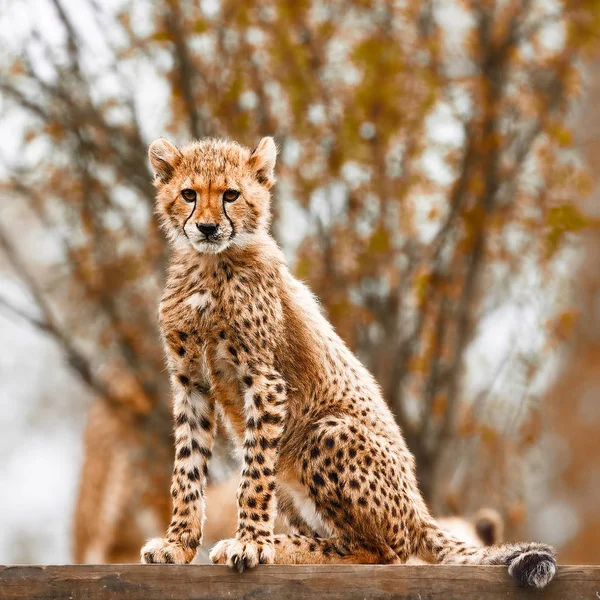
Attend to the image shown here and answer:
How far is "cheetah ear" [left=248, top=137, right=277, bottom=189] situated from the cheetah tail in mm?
2004

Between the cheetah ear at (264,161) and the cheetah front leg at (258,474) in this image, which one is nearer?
the cheetah front leg at (258,474)

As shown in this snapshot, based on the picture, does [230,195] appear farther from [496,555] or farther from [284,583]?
[496,555]

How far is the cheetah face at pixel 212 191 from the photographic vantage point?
5.38 m

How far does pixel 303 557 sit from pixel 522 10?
667cm

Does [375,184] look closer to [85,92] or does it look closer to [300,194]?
[300,194]

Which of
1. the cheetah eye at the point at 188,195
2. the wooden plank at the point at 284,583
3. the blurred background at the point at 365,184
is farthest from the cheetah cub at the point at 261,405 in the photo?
the blurred background at the point at 365,184

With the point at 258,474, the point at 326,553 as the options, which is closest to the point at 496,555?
the point at 326,553

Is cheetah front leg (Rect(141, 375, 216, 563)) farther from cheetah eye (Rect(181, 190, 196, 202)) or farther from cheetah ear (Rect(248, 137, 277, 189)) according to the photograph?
cheetah ear (Rect(248, 137, 277, 189))

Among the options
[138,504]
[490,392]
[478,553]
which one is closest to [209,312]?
[478,553]

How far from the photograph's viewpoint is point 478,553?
5.39 meters

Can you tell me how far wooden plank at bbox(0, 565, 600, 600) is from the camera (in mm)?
4875

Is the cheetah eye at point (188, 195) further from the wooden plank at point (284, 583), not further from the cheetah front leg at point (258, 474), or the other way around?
the wooden plank at point (284, 583)

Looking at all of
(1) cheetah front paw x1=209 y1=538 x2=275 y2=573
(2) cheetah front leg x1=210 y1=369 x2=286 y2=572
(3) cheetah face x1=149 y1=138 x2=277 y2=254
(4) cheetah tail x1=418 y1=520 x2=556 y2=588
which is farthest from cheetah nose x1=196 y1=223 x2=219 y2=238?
(4) cheetah tail x1=418 y1=520 x2=556 y2=588

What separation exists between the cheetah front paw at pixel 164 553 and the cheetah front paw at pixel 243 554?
152 millimetres
